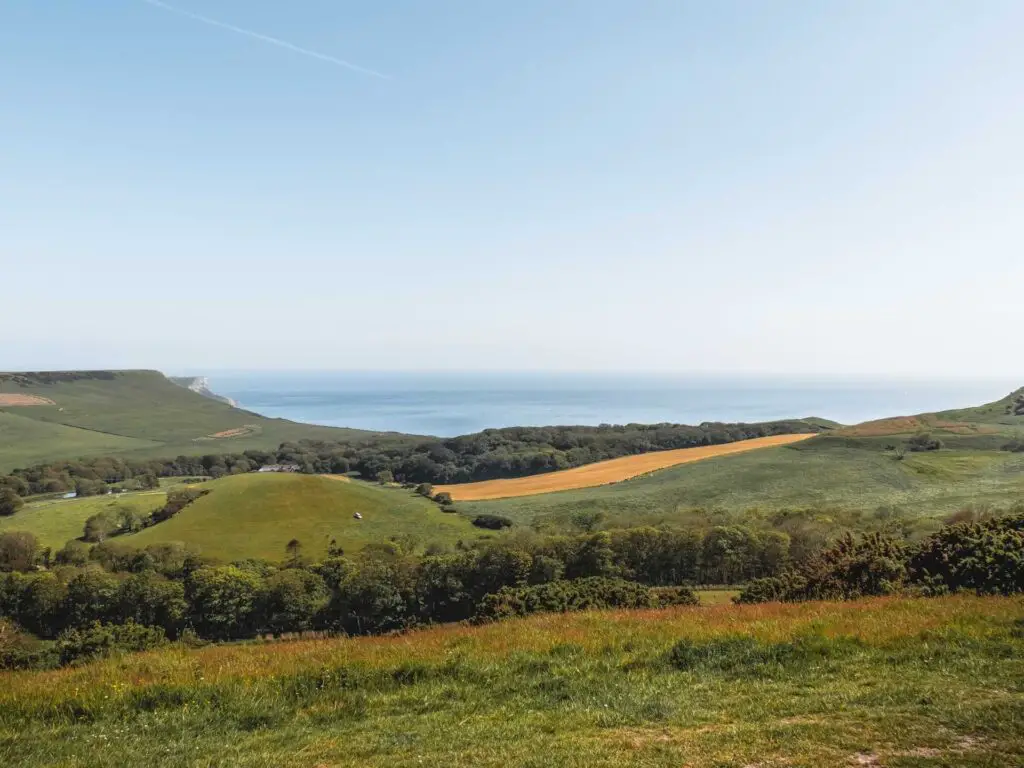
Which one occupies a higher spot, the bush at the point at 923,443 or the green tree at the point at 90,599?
the bush at the point at 923,443

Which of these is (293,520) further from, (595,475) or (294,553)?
(595,475)

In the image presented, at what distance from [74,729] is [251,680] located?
2.08 meters

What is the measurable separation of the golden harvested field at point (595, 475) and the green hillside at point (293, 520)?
11036 mm

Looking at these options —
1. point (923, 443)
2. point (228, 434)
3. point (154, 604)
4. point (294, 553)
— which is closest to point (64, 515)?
point (294, 553)

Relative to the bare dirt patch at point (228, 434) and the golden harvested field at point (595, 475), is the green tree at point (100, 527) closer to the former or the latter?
the golden harvested field at point (595, 475)

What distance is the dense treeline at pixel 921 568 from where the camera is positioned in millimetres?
13617

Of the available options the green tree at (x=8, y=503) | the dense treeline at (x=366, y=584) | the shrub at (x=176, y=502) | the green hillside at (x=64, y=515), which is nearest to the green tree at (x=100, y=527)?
the green hillside at (x=64, y=515)

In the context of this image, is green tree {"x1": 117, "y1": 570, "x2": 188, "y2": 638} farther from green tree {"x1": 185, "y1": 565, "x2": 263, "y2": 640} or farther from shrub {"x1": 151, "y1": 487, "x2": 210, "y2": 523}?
shrub {"x1": 151, "y1": 487, "x2": 210, "y2": 523}

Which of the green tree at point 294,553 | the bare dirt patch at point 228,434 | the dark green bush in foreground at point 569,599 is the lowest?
the green tree at point 294,553

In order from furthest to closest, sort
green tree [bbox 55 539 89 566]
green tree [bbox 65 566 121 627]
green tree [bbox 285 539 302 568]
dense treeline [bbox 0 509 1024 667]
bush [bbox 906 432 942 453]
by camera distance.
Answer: bush [bbox 906 432 942 453]
green tree [bbox 55 539 89 566]
green tree [bbox 285 539 302 568]
green tree [bbox 65 566 121 627]
dense treeline [bbox 0 509 1024 667]

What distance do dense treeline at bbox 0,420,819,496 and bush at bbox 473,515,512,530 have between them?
41458 mm

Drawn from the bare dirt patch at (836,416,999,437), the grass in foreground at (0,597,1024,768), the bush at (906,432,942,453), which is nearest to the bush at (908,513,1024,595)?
the grass in foreground at (0,597,1024,768)

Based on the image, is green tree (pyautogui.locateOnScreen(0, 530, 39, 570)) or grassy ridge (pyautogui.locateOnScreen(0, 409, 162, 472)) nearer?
green tree (pyautogui.locateOnScreen(0, 530, 39, 570))

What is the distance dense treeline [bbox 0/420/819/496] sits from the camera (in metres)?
117
